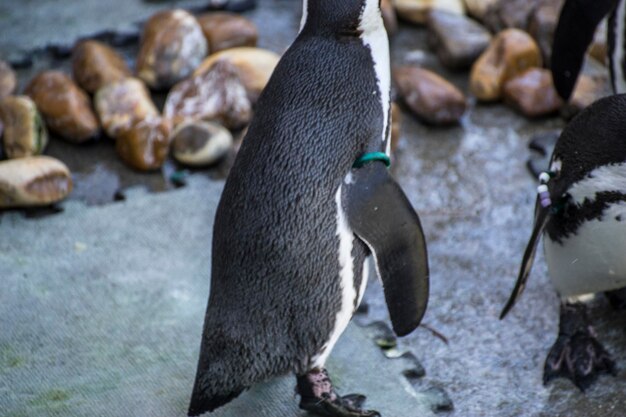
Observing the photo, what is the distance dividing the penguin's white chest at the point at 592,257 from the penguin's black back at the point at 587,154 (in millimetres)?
18

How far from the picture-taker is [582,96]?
274cm

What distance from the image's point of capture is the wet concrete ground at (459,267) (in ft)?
6.25

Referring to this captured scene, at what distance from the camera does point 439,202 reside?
8.20 feet

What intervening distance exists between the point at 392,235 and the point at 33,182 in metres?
1.09

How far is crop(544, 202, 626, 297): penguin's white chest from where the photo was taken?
5.97ft

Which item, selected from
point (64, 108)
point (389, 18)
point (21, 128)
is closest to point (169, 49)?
point (64, 108)

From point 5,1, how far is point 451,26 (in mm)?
1422

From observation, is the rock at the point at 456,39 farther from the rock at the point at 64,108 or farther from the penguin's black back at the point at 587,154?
the penguin's black back at the point at 587,154

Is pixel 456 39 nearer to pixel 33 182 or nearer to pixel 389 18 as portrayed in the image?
pixel 389 18

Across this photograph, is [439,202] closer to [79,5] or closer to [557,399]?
[557,399]

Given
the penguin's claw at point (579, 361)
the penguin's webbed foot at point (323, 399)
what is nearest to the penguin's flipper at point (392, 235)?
the penguin's webbed foot at point (323, 399)

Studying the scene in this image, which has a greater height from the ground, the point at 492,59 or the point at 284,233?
the point at 284,233

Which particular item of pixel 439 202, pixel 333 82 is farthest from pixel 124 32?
pixel 333 82

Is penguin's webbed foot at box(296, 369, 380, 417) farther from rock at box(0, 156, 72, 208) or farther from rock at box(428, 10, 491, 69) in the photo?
rock at box(428, 10, 491, 69)
